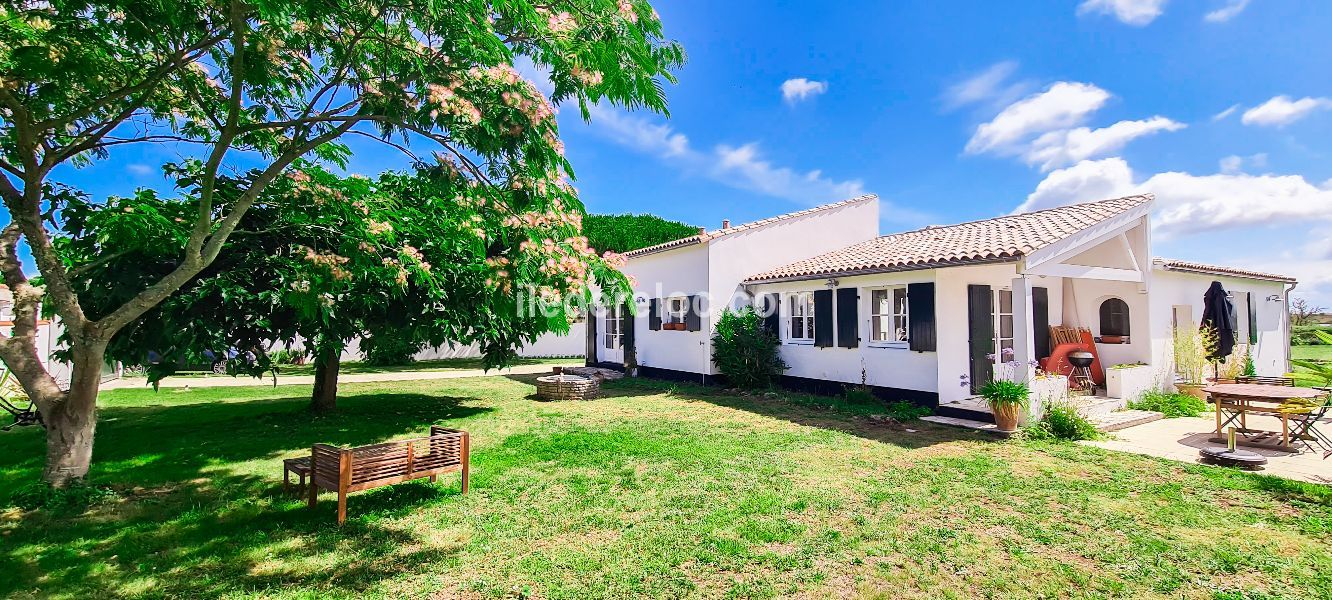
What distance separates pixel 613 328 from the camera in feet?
63.1

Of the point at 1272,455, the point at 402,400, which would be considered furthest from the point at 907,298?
the point at 402,400

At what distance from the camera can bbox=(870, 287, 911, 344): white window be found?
1131cm

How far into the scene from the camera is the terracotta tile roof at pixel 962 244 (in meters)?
9.28

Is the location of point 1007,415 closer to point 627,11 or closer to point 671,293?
point 627,11

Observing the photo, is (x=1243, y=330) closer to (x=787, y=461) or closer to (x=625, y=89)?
(x=787, y=461)

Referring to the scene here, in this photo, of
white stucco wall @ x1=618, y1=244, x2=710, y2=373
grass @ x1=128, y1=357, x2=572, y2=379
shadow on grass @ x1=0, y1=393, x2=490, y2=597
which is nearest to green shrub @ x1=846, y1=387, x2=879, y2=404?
white stucco wall @ x1=618, y1=244, x2=710, y2=373

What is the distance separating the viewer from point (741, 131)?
14656 millimetres

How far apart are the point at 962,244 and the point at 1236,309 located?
8.32m

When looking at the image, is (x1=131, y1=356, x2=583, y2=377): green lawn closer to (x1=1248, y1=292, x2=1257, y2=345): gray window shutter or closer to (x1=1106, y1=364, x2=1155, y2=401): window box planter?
(x1=1106, y1=364, x2=1155, y2=401): window box planter

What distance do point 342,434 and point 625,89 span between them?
767cm

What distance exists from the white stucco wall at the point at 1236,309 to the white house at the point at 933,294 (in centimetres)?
5

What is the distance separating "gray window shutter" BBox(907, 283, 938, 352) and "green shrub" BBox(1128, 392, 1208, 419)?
3926 mm

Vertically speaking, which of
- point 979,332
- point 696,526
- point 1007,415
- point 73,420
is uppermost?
point 979,332

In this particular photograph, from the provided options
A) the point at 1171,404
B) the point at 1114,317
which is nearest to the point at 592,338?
the point at 1114,317
